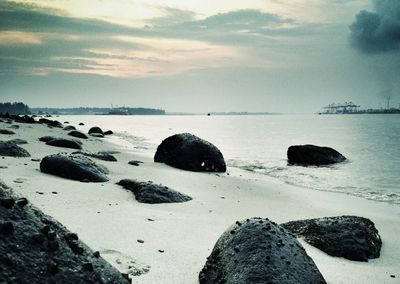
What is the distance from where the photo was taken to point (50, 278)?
2.88 m

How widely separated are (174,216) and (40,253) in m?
4.33

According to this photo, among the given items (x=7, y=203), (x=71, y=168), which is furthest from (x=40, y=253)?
(x=71, y=168)

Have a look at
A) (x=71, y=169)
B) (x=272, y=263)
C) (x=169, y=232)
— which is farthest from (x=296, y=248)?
(x=71, y=169)

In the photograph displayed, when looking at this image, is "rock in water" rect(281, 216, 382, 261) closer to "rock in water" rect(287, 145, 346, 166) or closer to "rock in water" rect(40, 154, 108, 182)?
"rock in water" rect(40, 154, 108, 182)

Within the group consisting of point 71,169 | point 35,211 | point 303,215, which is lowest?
point 303,215

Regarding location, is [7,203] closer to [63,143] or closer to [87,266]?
[87,266]

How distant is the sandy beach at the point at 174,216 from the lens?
502 centimetres

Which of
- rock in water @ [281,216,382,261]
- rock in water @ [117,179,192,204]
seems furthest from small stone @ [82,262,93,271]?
rock in water @ [117,179,192,204]

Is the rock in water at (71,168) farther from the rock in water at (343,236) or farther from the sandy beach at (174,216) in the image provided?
the rock in water at (343,236)

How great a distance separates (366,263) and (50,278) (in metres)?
5.08

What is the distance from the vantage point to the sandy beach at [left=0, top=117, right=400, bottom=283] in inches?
197

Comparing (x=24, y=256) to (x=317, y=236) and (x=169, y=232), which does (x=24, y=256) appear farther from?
(x=317, y=236)

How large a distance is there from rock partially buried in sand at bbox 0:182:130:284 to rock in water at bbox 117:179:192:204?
469 centimetres

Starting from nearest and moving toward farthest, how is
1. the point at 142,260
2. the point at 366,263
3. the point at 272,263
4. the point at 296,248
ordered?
1. the point at 272,263
2. the point at 296,248
3. the point at 142,260
4. the point at 366,263
